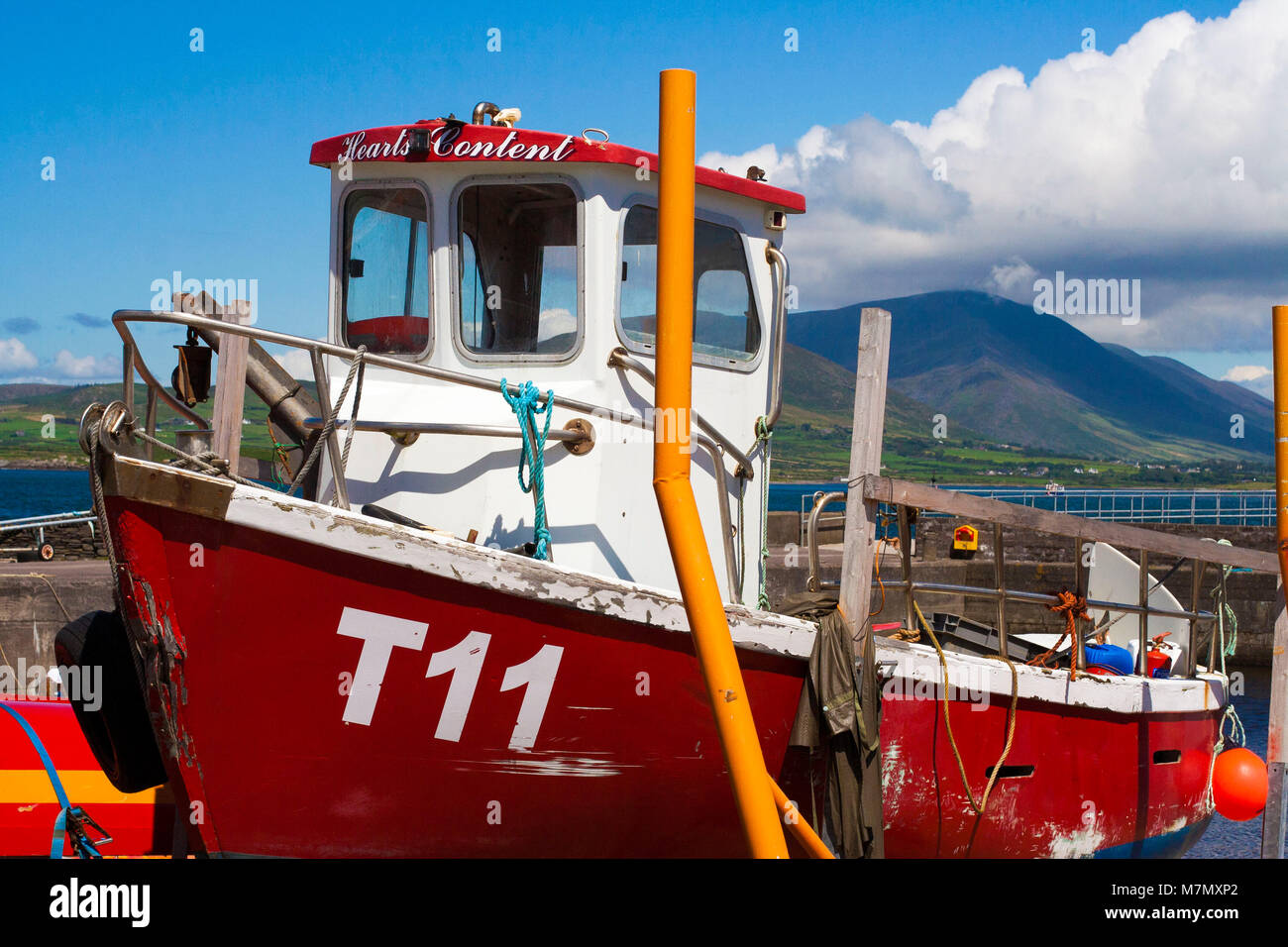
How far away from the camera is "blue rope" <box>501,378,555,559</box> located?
193 inches

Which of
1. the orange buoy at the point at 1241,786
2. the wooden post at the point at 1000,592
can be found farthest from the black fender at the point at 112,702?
the orange buoy at the point at 1241,786

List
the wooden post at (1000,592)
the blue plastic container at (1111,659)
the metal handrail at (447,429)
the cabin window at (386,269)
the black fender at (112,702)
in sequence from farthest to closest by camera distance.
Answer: the blue plastic container at (1111,659) < the wooden post at (1000,592) < the cabin window at (386,269) < the black fender at (112,702) < the metal handrail at (447,429)

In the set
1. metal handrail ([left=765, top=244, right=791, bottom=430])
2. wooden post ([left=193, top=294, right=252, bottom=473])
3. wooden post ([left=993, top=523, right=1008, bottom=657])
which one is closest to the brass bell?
wooden post ([left=193, top=294, right=252, bottom=473])

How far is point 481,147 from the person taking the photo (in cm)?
547

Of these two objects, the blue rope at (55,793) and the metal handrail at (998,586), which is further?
the blue rope at (55,793)

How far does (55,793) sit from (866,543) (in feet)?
16.2

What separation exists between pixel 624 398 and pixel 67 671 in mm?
3093

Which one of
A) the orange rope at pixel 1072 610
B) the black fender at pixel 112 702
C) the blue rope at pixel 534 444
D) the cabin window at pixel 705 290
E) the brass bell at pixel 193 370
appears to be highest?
the cabin window at pixel 705 290

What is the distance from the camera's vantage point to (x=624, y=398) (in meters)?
5.61

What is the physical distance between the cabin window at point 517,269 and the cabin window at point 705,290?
309mm

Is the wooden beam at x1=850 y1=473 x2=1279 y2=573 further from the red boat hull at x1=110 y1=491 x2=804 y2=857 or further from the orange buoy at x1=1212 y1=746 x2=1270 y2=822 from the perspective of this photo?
the orange buoy at x1=1212 y1=746 x2=1270 y2=822

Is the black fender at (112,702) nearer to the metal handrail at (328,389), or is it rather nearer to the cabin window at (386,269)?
the metal handrail at (328,389)

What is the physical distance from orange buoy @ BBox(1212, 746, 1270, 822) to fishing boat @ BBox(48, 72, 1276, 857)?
0.63 metres

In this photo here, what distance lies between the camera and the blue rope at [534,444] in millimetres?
4891
